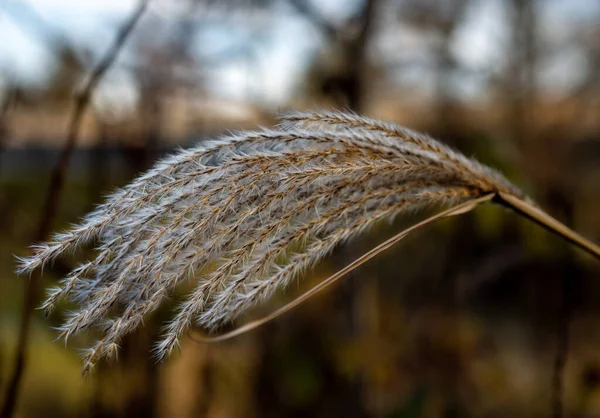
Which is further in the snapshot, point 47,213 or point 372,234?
point 372,234

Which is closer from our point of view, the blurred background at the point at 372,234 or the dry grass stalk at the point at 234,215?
the dry grass stalk at the point at 234,215

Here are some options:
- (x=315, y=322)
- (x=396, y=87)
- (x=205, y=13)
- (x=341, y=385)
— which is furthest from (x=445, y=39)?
(x=341, y=385)

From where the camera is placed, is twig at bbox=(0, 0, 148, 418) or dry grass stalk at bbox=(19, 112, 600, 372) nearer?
dry grass stalk at bbox=(19, 112, 600, 372)

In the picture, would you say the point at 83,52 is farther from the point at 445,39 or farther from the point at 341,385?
the point at 445,39

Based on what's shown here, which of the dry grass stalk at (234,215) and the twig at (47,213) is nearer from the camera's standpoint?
the dry grass stalk at (234,215)

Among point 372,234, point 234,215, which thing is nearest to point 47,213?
point 234,215

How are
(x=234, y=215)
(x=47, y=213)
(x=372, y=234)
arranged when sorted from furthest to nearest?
(x=372, y=234)
(x=47, y=213)
(x=234, y=215)

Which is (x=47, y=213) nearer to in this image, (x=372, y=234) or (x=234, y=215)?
(x=234, y=215)

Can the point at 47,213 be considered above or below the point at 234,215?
above
